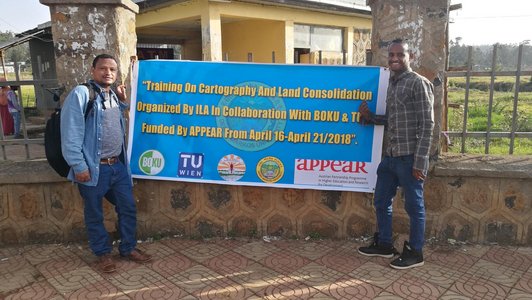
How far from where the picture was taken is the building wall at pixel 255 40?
10.9 meters

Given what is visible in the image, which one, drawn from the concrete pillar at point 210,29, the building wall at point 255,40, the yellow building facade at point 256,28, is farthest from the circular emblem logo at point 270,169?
the building wall at point 255,40

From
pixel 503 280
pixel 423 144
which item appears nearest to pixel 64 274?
pixel 423 144

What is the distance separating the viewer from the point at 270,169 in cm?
377

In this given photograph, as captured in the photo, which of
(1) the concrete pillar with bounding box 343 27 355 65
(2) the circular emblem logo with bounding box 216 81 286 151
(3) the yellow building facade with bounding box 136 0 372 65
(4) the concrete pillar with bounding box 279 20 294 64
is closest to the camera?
(2) the circular emblem logo with bounding box 216 81 286 151

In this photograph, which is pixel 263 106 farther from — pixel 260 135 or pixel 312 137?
pixel 312 137

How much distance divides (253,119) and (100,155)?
1359mm

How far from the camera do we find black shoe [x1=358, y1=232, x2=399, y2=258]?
3.50 meters

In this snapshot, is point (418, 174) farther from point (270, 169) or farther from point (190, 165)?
point (190, 165)

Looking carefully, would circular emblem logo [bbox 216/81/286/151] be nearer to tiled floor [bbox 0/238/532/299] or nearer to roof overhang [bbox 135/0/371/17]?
tiled floor [bbox 0/238/532/299]

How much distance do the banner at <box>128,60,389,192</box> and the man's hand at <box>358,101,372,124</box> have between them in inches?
Result: 2.5

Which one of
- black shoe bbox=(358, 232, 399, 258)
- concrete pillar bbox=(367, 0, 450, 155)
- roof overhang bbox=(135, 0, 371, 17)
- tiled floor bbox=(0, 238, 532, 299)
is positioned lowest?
tiled floor bbox=(0, 238, 532, 299)

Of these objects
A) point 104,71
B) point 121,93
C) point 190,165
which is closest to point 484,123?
point 190,165

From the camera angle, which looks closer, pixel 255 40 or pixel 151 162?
pixel 151 162

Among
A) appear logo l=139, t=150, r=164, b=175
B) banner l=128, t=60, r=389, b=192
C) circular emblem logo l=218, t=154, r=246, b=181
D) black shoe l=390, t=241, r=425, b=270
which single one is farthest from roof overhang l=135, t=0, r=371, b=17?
black shoe l=390, t=241, r=425, b=270
